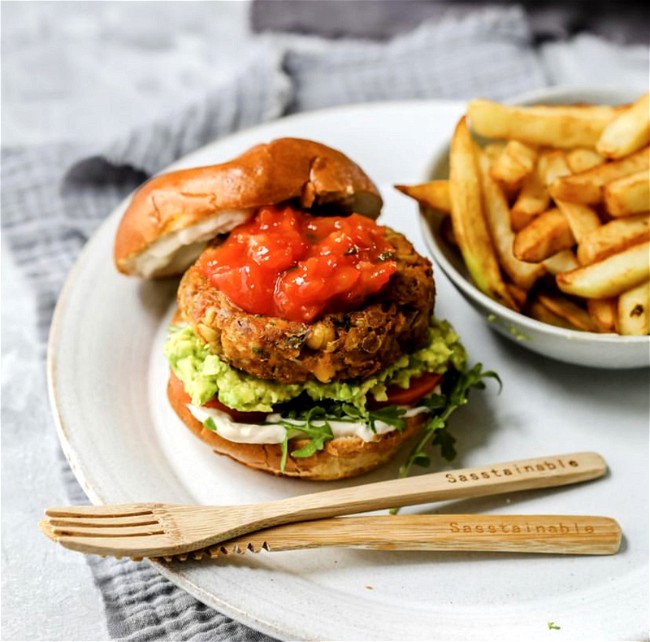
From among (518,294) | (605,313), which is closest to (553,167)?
(518,294)

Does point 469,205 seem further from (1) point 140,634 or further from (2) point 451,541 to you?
(1) point 140,634

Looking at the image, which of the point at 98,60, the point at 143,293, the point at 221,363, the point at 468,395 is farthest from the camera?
the point at 98,60

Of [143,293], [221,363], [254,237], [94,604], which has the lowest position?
[94,604]

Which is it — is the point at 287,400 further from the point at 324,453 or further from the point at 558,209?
the point at 558,209

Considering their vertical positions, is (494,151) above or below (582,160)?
below

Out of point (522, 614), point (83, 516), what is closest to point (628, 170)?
point (522, 614)

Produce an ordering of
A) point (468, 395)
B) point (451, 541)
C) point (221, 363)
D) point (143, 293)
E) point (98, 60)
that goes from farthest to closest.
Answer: point (98, 60)
point (143, 293)
point (468, 395)
point (221, 363)
point (451, 541)

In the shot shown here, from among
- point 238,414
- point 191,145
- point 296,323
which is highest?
point 296,323

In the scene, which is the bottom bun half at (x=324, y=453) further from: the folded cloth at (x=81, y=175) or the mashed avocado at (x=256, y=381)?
the folded cloth at (x=81, y=175)

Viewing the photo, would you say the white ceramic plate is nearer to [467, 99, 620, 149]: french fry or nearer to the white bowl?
the white bowl
